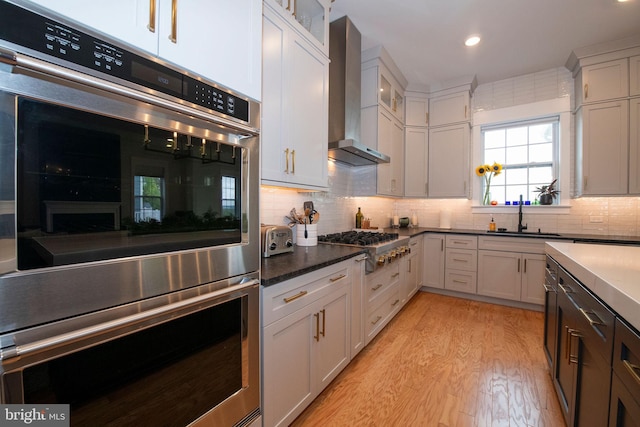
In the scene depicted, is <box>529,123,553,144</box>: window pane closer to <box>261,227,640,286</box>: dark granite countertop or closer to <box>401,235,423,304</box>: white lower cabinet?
<box>401,235,423,304</box>: white lower cabinet

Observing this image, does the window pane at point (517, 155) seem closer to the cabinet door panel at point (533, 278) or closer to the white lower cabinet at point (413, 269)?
the cabinet door panel at point (533, 278)

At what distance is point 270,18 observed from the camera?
5.35 feet

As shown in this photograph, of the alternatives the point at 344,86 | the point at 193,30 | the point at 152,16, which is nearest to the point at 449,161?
the point at 344,86

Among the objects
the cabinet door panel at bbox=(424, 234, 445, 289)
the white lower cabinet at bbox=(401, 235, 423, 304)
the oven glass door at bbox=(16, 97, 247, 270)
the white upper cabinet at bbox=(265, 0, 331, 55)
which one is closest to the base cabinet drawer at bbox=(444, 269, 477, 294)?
the cabinet door panel at bbox=(424, 234, 445, 289)

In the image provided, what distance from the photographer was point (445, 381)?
1919mm

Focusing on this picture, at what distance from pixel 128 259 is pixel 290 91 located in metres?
1.45

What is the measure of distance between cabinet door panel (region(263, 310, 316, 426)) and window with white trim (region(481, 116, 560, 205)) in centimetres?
372

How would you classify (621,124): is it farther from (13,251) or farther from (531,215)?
(13,251)

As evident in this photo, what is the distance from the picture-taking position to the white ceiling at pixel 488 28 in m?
2.42

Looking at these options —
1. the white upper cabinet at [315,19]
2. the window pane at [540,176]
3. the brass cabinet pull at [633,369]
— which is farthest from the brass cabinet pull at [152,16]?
the window pane at [540,176]

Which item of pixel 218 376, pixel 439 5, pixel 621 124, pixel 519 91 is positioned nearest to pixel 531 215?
pixel 621 124

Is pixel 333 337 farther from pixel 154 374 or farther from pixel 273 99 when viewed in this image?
pixel 273 99

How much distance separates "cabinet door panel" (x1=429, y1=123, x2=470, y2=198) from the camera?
3.80 m

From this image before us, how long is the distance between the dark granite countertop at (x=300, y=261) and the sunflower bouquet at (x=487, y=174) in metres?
2.88
